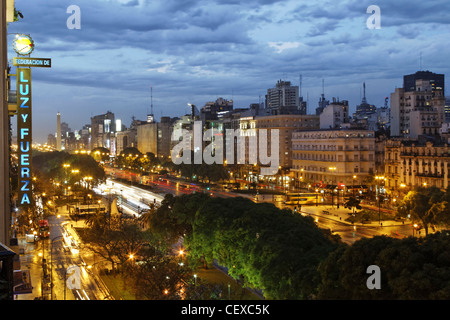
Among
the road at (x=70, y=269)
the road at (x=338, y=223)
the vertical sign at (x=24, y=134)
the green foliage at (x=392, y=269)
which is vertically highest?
the vertical sign at (x=24, y=134)

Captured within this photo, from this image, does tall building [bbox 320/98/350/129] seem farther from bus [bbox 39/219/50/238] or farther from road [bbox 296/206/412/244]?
bus [bbox 39/219/50/238]

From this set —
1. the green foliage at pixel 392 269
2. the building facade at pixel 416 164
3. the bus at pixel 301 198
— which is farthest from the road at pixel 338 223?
the green foliage at pixel 392 269

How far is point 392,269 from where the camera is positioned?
18.2 meters

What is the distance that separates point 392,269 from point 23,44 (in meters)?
→ 32.1

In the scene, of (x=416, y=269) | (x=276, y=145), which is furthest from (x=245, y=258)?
(x=276, y=145)

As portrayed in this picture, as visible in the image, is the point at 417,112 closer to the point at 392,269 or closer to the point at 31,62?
the point at 31,62

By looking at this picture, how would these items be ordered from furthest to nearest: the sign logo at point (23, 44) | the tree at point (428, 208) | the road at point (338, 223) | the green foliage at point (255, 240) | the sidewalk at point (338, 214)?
1. the sidewalk at point (338, 214)
2. the road at point (338, 223)
3. the tree at point (428, 208)
4. the sign logo at point (23, 44)
5. the green foliage at point (255, 240)

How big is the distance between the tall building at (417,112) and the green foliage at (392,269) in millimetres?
86578

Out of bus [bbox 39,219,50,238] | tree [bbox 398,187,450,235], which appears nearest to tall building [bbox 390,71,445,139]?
tree [bbox 398,187,450,235]

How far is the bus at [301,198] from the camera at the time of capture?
240ft

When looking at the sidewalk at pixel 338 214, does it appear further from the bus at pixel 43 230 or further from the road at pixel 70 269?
the bus at pixel 43 230

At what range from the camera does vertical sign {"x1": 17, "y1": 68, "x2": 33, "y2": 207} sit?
36.2 metres
